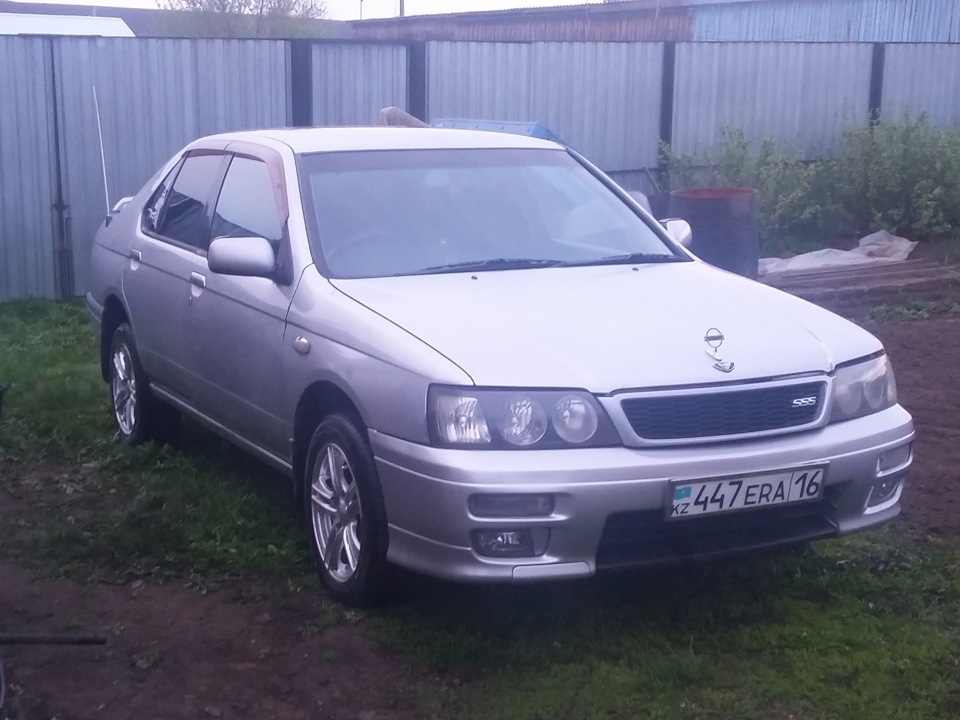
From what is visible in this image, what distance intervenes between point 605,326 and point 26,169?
7804 millimetres

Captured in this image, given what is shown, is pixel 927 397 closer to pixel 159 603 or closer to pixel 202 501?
pixel 202 501

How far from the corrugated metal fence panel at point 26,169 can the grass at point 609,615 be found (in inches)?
201

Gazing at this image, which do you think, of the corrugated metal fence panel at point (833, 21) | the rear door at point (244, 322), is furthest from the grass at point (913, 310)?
the corrugated metal fence panel at point (833, 21)

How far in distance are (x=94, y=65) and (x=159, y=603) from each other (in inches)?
288

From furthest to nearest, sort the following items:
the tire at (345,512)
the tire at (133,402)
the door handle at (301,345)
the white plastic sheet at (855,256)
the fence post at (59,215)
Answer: the white plastic sheet at (855,256) < the fence post at (59,215) < the tire at (133,402) < the door handle at (301,345) < the tire at (345,512)

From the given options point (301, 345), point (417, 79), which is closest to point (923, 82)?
point (417, 79)

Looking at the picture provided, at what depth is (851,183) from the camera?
42.4ft

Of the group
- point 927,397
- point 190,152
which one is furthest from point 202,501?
point 927,397

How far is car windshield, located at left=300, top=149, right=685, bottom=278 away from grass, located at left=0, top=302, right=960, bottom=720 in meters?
1.21

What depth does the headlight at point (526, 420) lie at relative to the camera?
11.9 ft

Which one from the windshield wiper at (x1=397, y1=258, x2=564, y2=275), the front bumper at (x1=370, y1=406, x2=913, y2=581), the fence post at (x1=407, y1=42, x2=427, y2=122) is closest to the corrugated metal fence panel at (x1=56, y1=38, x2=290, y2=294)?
the fence post at (x1=407, y1=42, x2=427, y2=122)

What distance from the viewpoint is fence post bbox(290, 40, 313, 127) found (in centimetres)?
1139

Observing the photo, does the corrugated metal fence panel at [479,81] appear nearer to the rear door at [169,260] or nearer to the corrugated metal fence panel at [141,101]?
the corrugated metal fence panel at [141,101]

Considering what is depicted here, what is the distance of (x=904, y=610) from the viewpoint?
4.17m
